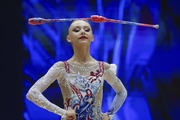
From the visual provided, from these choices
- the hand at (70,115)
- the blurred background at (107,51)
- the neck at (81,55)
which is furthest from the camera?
A: the blurred background at (107,51)

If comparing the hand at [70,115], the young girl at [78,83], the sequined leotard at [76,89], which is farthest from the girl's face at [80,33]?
the hand at [70,115]

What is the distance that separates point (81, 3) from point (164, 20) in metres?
0.69

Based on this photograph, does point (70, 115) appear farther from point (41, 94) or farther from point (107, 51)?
point (107, 51)

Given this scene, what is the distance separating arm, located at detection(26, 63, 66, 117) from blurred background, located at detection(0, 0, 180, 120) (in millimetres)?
1088

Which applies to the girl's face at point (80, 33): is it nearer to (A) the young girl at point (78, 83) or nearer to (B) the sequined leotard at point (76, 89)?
(A) the young girl at point (78, 83)

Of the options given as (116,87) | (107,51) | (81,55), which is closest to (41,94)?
(81,55)

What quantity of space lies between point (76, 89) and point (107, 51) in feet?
3.99

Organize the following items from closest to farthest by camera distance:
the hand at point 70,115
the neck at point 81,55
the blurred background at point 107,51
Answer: the hand at point 70,115 → the neck at point 81,55 → the blurred background at point 107,51

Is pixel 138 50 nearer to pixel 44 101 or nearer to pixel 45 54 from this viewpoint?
pixel 45 54

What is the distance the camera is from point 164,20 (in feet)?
10.6

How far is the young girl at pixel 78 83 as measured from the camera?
6.42ft

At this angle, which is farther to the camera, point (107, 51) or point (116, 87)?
point (107, 51)

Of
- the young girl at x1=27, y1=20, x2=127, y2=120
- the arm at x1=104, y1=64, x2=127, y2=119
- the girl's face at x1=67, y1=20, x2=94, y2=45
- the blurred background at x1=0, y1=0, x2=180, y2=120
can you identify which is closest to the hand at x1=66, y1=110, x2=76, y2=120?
the young girl at x1=27, y1=20, x2=127, y2=120

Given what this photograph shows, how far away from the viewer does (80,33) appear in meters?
2.01
